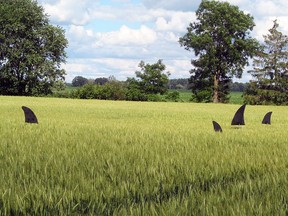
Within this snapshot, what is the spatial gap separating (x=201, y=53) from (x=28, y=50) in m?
26.8

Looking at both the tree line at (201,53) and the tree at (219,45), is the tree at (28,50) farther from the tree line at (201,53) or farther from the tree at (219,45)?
the tree at (219,45)

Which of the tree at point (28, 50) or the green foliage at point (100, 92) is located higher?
the tree at point (28, 50)

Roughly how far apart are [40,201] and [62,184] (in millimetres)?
785

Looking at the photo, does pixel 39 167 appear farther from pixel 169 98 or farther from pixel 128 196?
pixel 169 98

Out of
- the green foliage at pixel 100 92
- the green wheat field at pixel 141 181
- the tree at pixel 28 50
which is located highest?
the tree at pixel 28 50

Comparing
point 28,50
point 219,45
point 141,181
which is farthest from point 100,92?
point 141,181

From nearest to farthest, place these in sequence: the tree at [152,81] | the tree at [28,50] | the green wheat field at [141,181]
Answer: the green wheat field at [141,181] < the tree at [28,50] < the tree at [152,81]

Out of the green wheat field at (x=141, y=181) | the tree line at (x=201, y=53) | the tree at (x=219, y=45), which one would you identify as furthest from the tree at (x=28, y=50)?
the green wheat field at (x=141, y=181)

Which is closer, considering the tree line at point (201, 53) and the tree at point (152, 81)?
the tree line at point (201, 53)

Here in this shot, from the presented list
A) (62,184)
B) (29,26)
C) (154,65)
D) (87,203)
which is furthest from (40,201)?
(154,65)

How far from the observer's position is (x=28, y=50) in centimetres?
6131

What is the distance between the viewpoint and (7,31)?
6247 centimetres

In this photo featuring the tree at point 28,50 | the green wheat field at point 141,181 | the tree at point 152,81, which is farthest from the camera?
the tree at point 152,81

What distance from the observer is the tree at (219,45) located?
63.5 meters
